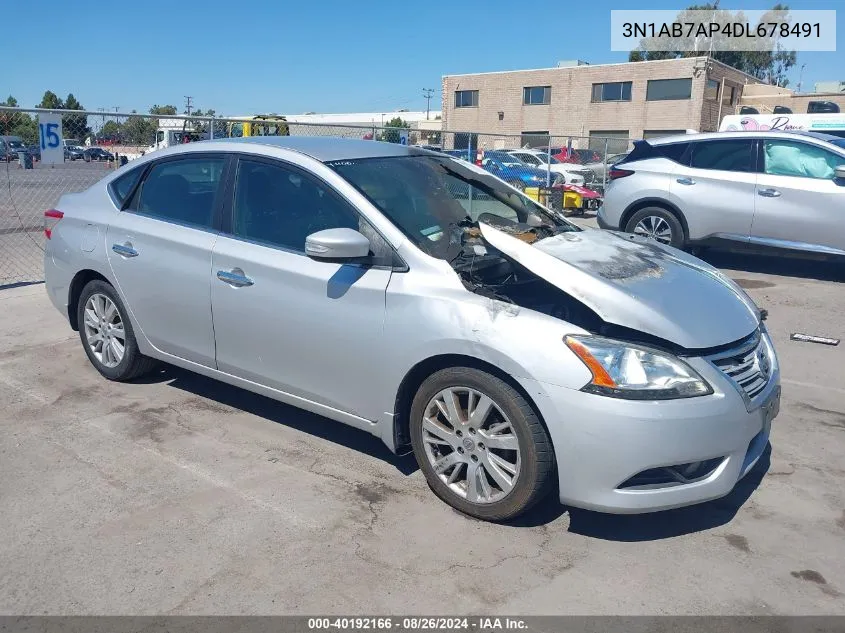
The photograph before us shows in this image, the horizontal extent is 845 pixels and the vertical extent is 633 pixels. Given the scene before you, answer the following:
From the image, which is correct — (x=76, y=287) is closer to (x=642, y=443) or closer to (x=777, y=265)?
(x=642, y=443)

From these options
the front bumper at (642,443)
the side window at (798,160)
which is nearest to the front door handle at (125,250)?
the front bumper at (642,443)

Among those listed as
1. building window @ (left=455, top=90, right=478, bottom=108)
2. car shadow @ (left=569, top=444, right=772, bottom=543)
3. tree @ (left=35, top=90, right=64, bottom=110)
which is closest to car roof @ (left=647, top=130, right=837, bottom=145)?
car shadow @ (left=569, top=444, right=772, bottom=543)

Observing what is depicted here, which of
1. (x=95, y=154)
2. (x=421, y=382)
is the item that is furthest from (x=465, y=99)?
(x=421, y=382)

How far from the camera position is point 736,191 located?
896 cm

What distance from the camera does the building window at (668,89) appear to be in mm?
43500

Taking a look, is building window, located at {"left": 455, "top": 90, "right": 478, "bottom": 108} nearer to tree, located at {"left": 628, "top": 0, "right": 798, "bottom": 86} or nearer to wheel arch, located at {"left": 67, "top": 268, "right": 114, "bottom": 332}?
tree, located at {"left": 628, "top": 0, "right": 798, "bottom": 86}

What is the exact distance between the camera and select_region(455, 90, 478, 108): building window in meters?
52.5

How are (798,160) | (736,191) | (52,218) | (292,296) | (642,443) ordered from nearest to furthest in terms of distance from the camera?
(642,443)
(292,296)
(52,218)
(798,160)
(736,191)

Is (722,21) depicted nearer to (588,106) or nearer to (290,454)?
(588,106)

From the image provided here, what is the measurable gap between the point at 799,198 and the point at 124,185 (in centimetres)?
734

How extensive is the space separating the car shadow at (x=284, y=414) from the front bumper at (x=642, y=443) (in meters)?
1.14

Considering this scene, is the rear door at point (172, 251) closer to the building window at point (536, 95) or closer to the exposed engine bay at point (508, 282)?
the exposed engine bay at point (508, 282)

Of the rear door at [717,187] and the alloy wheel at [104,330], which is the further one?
the rear door at [717,187]

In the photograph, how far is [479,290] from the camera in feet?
11.3
